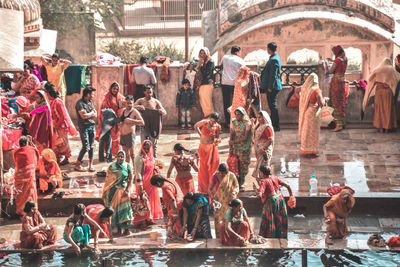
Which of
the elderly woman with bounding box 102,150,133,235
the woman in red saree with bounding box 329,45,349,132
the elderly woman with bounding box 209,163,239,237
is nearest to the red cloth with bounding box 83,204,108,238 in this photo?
the elderly woman with bounding box 102,150,133,235

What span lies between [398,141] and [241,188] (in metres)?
4.03

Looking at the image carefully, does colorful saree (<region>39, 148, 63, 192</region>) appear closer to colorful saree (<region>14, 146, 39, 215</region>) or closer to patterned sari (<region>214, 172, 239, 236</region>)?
colorful saree (<region>14, 146, 39, 215</region>)

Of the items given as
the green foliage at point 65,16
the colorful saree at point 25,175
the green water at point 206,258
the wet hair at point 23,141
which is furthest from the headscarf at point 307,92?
the green foliage at point 65,16

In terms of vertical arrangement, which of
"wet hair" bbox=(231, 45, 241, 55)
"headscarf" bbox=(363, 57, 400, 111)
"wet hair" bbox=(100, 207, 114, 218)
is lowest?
"wet hair" bbox=(100, 207, 114, 218)

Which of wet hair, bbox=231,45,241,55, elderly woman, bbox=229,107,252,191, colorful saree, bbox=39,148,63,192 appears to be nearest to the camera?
elderly woman, bbox=229,107,252,191

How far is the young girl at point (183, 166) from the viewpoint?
10500mm

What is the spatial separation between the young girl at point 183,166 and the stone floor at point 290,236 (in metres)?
0.63

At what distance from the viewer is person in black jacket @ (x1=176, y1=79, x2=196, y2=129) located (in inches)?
583

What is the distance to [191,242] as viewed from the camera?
9.64 m

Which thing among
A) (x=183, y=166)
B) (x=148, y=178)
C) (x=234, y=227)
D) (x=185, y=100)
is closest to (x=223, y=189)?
(x=234, y=227)

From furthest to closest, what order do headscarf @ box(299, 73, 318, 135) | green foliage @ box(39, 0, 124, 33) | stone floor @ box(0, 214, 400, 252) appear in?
green foliage @ box(39, 0, 124, 33) < headscarf @ box(299, 73, 318, 135) < stone floor @ box(0, 214, 400, 252)

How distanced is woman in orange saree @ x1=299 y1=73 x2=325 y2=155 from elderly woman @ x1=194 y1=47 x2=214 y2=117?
2362 mm

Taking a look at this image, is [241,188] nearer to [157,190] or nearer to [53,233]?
[157,190]

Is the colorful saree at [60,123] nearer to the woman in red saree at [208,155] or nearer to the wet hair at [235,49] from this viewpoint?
the woman in red saree at [208,155]
